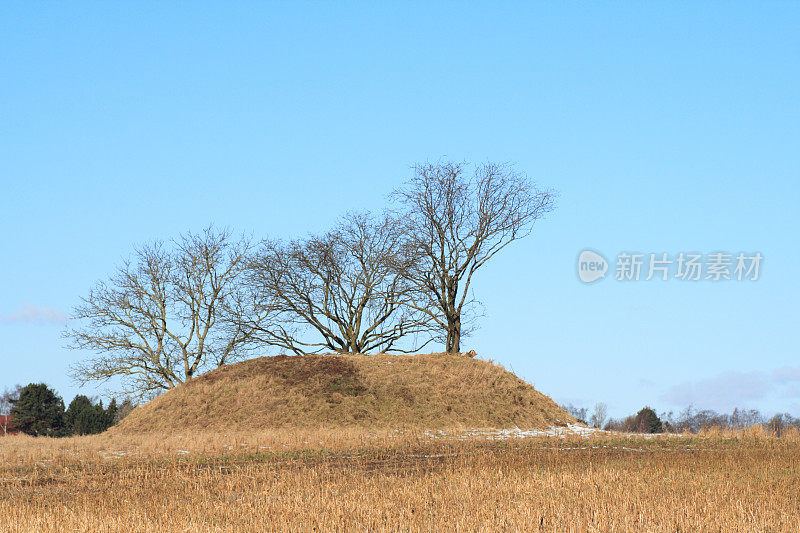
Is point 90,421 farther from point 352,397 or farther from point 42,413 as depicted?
point 352,397

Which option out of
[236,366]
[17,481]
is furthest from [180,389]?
[17,481]

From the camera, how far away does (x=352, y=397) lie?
32.5m

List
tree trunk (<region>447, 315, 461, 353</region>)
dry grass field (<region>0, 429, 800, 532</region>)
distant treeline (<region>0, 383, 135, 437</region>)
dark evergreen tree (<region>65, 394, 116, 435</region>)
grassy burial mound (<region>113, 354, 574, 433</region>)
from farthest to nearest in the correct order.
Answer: distant treeline (<region>0, 383, 135, 437</region>), dark evergreen tree (<region>65, 394, 116, 435</region>), tree trunk (<region>447, 315, 461, 353</region>), grassy burial mound (<region>113, 354, 574, 433</region>), dry grass field (<region>0, 429, 800, 532</region>)

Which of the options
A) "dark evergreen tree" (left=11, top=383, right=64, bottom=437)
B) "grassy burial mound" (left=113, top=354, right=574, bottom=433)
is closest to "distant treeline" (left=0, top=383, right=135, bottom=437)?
"dark evergreen tree" (left=11, top=383, right=64, bottom=437)

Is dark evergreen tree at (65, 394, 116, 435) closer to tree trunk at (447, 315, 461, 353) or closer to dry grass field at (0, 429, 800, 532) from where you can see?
tree trunk at (447, 315, 461, 353)

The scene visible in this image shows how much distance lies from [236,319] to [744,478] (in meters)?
35.6

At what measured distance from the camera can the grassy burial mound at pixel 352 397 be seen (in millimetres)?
30797

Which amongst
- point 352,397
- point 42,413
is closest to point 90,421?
point 42,413

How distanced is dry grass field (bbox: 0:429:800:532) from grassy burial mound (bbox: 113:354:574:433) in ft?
27.3

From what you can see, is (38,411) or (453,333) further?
(38,411)

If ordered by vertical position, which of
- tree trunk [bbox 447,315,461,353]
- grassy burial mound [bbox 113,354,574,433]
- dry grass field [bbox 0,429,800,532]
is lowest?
dry grass field [bbox 0,429,800,532]

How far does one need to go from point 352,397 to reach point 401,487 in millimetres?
20087

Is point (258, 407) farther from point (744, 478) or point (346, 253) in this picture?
point (744, 478)

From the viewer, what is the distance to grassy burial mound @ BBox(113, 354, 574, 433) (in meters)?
30.8
